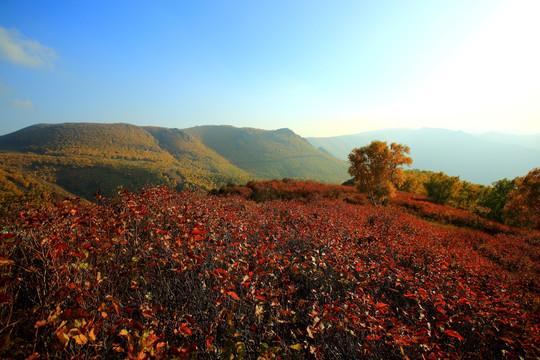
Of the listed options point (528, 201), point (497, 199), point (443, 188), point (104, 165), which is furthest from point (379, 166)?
point (104, 165)

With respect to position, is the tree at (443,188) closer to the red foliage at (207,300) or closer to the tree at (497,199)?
the tree at (497,199)

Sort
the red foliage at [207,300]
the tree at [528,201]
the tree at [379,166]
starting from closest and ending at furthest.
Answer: the red foliage at [207,300] < the tree at [528,201] < the tree at [379,166]

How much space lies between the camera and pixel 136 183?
84.2 metres

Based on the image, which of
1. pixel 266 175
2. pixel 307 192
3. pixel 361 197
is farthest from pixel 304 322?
pixel 266 175

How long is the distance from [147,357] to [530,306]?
721 cm

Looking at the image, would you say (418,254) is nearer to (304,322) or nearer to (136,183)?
(304,322)

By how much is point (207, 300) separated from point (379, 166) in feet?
62.3

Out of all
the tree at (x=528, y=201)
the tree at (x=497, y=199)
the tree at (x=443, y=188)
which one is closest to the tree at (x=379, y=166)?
the tree at (x=528, y=201)

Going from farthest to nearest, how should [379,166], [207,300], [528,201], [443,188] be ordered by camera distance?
[443,188] → [379,166] → [528,201] → [207,300]

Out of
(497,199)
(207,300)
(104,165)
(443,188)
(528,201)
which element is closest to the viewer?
(207,300)

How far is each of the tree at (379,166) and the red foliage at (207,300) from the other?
13.1 meters

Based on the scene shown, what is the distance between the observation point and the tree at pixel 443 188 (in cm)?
3309

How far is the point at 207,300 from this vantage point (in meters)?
3.16

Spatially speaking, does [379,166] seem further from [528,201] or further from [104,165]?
[104,165]
